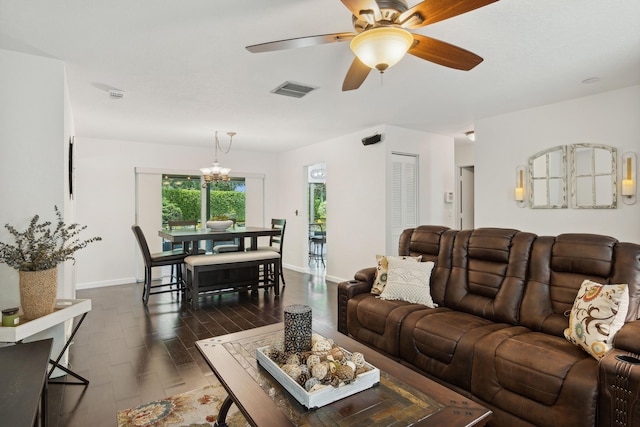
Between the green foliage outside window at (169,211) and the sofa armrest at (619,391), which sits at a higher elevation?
the green foliage outside window at (169,211)

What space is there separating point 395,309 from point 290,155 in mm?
5273

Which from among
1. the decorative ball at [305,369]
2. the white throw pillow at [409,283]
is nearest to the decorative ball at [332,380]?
the decorative ball at [305,369]

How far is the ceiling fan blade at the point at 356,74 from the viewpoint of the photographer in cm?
220

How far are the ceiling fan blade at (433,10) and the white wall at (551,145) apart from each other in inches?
126

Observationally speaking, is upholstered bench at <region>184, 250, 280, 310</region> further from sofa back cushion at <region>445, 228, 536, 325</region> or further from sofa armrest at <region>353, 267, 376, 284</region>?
sofa back cushion at <region>445, 228, 536, 325</region>

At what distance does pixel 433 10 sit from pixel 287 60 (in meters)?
1.54

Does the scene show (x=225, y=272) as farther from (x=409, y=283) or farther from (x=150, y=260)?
(x=409, y=283)

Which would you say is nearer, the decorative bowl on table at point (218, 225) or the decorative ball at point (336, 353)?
the decorative ball at point (336, 353)

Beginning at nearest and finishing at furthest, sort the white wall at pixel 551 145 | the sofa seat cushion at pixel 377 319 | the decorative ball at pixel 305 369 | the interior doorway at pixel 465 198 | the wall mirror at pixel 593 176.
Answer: the decorative ball at pixel 305 369, the sofa seat cushion at pixel 377 319, the white wall at pixel 551 145, the wall mirror at pixel 593 176, the interior doorway at pixel 465 198

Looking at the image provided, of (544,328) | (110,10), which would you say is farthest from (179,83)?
(544,328)

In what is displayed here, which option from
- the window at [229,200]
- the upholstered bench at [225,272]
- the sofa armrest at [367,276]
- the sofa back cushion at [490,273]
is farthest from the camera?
the window at [229,200]

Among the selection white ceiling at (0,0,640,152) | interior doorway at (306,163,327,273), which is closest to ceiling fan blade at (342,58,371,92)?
white ceiling at (0,0,640,152)

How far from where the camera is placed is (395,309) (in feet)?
9.14

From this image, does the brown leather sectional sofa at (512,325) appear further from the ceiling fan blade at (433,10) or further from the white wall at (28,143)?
the white wall at (28,143)
